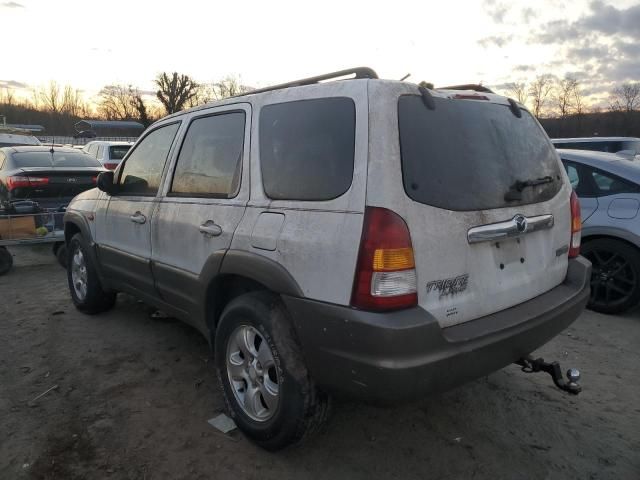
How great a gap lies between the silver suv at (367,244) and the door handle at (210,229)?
1 centimetres

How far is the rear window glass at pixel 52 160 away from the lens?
319 inches

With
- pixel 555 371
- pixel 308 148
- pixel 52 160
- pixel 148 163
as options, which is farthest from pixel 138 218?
pixel 52 160

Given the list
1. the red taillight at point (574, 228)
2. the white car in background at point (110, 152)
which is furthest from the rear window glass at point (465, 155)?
the white car in background at point (110, 152)

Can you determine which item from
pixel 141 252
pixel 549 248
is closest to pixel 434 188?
pixel 549 248

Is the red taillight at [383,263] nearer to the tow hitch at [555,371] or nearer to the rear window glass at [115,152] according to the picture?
the tow hitch at [555,371]

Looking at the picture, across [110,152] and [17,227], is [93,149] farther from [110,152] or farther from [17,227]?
[17,227]

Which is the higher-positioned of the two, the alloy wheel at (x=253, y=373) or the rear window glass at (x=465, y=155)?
the rear window glass at (x=465, y=155)

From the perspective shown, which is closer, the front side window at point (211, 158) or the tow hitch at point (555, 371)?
the tow hitch at point (555, 371)

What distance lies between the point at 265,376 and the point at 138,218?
179cm

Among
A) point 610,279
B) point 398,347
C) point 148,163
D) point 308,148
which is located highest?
point 308,148

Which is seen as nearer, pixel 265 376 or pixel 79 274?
pixel 265 376

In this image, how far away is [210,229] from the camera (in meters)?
2.85

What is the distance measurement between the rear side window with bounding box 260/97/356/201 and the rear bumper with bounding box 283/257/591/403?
56cm

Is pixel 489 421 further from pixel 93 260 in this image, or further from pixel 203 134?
pixel 93 260
